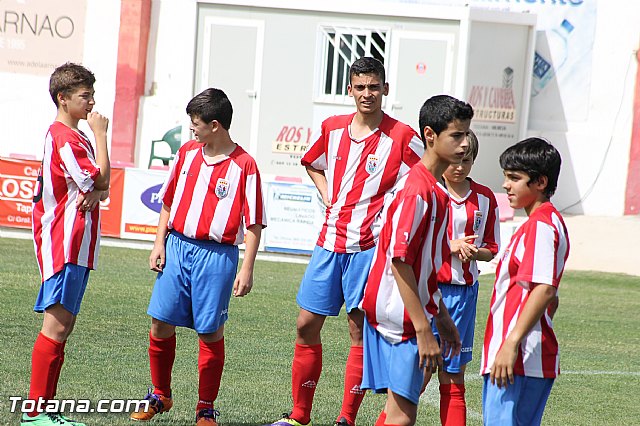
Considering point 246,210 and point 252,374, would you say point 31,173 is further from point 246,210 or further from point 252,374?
point 246,210

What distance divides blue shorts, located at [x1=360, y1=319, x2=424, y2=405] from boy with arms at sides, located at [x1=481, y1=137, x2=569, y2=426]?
0.32 metres

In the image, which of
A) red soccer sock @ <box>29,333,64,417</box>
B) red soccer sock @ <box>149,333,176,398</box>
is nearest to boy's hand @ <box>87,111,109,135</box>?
red soccer sock @ <box>29,333,64,417</box>

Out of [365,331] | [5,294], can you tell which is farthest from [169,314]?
[5,294]

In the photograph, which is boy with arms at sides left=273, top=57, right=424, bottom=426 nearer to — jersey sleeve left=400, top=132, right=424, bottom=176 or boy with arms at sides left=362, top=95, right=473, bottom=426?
jersey sleeve left=400, top=132, right=424, bottom=176

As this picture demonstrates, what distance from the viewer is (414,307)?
441cm

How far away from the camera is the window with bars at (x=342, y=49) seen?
19.5 m

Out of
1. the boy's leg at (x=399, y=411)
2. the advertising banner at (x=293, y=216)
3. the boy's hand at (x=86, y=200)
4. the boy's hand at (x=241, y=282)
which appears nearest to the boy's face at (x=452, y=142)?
the boy's leg at (x=399, y=411)

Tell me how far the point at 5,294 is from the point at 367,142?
5206 mm

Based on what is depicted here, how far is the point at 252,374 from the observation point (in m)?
7.51

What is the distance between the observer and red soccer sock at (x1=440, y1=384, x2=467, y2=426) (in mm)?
5719

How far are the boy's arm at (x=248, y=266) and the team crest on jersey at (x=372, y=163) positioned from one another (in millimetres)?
733

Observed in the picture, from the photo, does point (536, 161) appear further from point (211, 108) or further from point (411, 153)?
point (211, 108)

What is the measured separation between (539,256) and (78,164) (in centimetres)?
255

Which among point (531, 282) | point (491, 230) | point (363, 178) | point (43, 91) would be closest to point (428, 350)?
point (531, 282)
